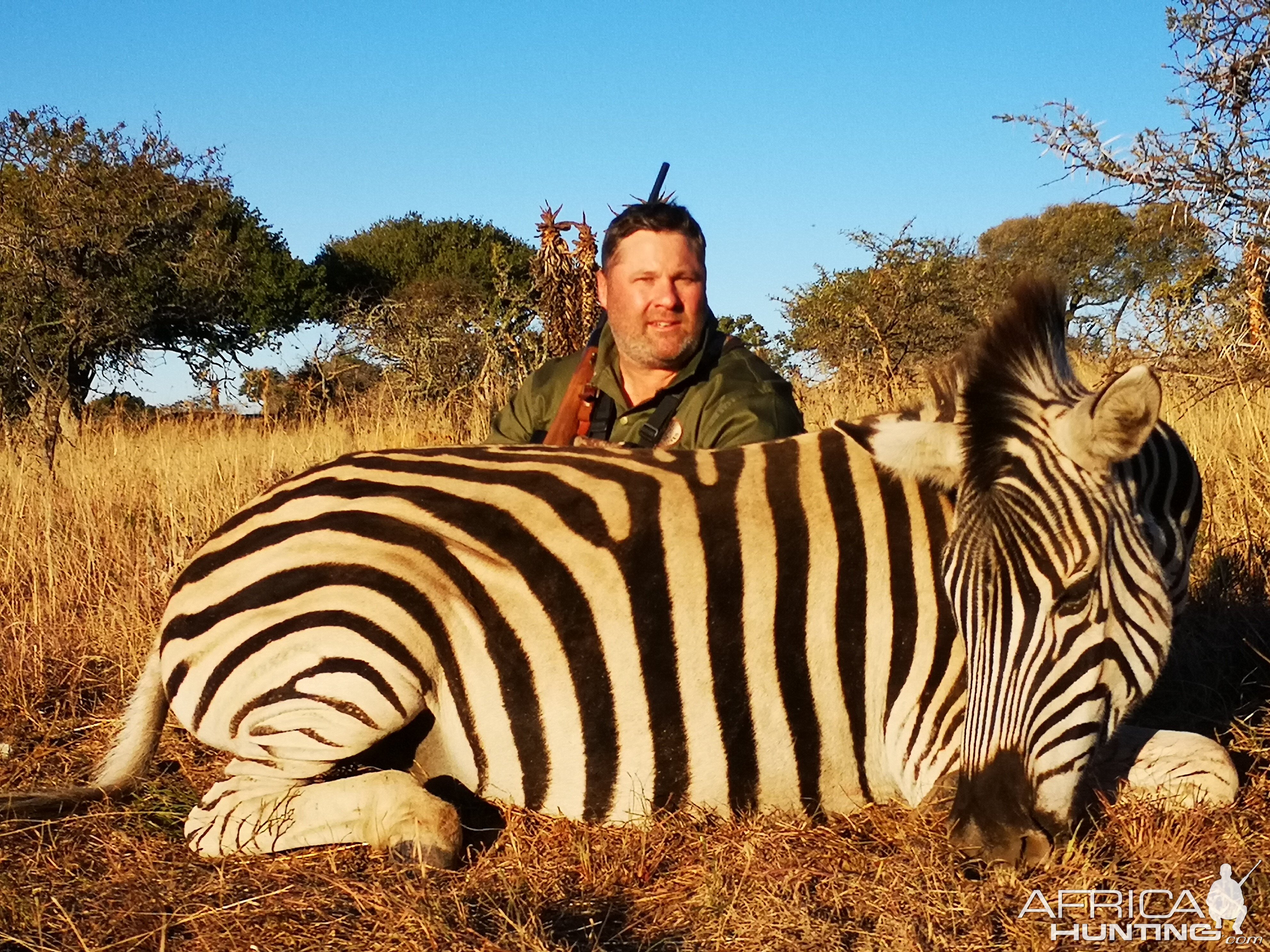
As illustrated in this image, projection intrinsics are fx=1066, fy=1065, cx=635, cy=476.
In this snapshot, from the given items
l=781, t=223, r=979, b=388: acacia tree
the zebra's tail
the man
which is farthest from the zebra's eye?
l=781, t=223, r=979, b=388: acacia tree

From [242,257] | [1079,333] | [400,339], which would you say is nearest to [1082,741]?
[1079,333]

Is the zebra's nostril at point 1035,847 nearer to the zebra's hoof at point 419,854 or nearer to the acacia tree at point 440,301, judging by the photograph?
the zebra's hoof at point 419,854

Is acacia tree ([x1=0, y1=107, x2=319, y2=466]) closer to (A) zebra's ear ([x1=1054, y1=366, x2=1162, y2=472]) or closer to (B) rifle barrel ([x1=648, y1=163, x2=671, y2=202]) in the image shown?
(B) rifle barrel ([x1=648, y1=163, x2=671, y2=202])

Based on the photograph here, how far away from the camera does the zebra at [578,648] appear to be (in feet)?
8.32

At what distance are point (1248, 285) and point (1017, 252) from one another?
19284mm

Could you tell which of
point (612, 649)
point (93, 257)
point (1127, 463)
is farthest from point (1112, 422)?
point (93, 257)

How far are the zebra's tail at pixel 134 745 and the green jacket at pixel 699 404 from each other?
1.78 m

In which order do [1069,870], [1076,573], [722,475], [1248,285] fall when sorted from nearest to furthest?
[1076,573] → [1069,870] → [722,475] → [1248,285]

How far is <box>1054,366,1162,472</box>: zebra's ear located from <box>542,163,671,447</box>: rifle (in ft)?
7.37

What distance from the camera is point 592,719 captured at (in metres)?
→ 2.58

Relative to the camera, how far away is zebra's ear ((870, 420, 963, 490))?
2.33m

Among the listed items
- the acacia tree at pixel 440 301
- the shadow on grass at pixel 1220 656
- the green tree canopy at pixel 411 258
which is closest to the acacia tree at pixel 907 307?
the acacia tree at pixel 440 301

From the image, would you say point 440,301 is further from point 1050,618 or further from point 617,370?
point 1050,618

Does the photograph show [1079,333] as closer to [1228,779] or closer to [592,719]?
[1228,779]
